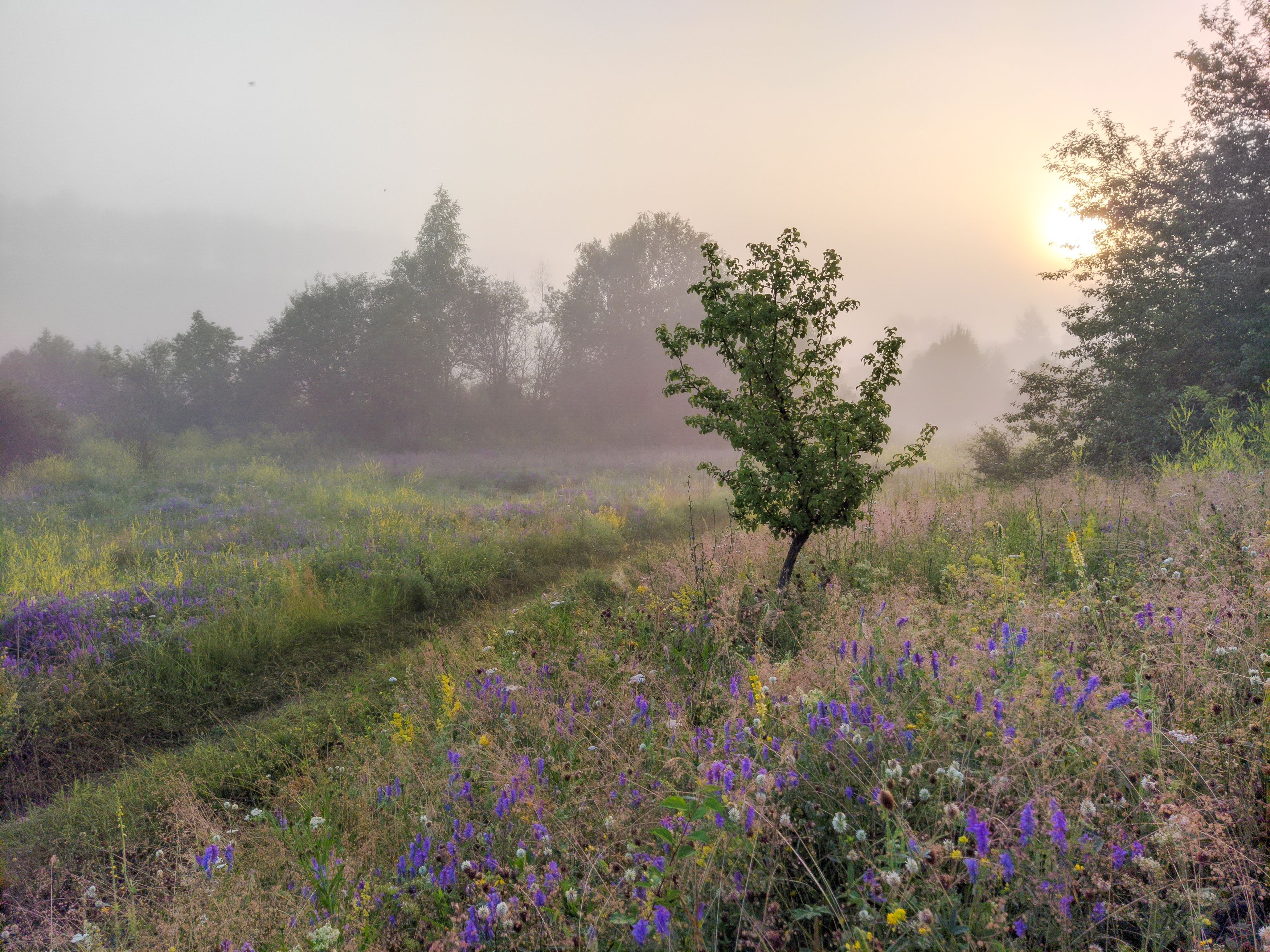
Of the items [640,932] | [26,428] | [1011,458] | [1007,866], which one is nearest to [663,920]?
[640,932]

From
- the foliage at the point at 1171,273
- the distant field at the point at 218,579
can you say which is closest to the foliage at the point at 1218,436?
the foliage at the point at 1171,273

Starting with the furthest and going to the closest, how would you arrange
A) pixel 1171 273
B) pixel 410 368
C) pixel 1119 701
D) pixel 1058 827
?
pixel 410 368, pixel 1171 273, pixel 1119 701, pixel 1058 827

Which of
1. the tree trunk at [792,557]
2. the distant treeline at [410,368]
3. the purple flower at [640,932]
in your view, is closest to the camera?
the purple flower at [640,932]

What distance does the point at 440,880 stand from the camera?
2596mm

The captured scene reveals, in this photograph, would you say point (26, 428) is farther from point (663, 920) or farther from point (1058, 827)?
point (1058, 827)

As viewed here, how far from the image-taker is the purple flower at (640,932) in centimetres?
173

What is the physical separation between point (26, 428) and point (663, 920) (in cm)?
2366

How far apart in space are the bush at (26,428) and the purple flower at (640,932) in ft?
70.7


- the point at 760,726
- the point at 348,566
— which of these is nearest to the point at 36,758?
the point at 348,566

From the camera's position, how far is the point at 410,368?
30.2 meters

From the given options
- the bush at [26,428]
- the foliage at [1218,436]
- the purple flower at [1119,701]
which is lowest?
the purple flower at [1119,701]

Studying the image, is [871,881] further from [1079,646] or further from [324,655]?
[324,655]

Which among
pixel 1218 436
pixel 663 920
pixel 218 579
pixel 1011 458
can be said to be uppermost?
pixel 1218 436

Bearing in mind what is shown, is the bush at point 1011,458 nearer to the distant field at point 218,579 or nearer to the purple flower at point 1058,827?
the distant field at point 218,579
